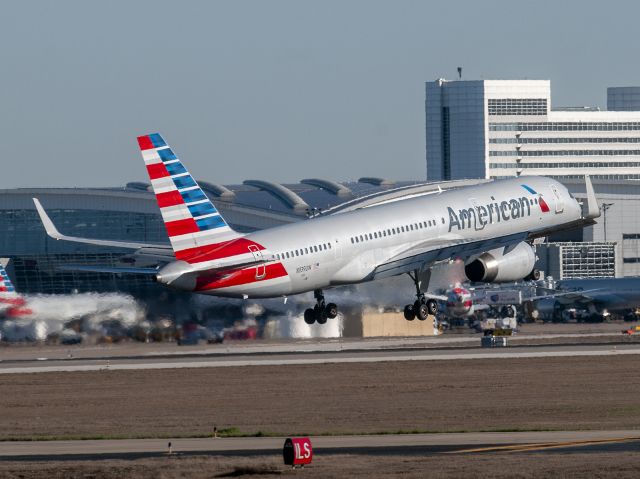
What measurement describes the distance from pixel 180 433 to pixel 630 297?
87.8 m

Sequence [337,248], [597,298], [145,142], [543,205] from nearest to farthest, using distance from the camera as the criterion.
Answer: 1. [145,142]
2. [337,248]
3. [543,205]
4. [597,298]

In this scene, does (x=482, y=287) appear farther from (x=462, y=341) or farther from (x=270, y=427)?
(x=270, y=427)

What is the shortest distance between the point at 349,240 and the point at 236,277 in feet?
24.4

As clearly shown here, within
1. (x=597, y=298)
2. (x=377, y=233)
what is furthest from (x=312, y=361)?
(x=597, y=298)

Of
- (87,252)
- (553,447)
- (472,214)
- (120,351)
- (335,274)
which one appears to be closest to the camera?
(553,447)

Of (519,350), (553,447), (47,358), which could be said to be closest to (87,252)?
(47,358)

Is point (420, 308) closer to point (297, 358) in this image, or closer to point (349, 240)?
point (349, 240)

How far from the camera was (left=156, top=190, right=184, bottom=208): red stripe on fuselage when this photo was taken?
63.1 metres

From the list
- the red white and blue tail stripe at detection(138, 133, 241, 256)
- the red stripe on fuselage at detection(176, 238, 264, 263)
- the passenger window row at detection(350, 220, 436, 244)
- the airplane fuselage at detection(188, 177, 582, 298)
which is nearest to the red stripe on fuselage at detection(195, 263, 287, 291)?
the airplane fuselage at detection(188, 177, 582, 298)

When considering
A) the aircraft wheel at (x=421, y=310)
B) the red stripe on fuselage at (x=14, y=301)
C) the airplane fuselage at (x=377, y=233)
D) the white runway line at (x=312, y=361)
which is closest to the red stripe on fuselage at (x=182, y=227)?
the airplane fuselage at (x=377, y=233)

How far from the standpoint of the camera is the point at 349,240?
6950 cm

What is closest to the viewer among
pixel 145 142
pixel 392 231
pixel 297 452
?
pixel 297 452

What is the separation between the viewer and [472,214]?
74438mm

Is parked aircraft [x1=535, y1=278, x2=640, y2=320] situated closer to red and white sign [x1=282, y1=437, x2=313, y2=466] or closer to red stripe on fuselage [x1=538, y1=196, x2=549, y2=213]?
red stripe on fuselage [x1=538, y1=196, x2=549, y2=213]
